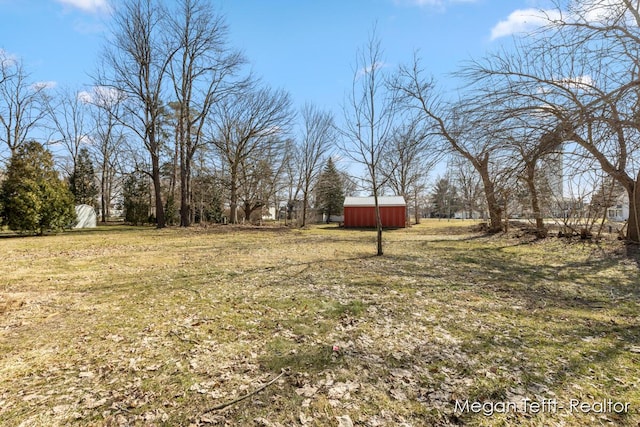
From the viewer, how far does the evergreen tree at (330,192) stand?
1403 inches

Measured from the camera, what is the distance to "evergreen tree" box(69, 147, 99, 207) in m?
26.5

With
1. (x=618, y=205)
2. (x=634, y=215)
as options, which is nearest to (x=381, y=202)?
(x=618, y=205)

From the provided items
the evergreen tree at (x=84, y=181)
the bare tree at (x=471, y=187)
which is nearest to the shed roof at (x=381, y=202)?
the bare tree at (x=471, y=187)

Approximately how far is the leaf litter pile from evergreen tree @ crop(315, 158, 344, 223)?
28495 millimetres

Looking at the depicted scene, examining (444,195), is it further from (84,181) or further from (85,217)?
(84,181)

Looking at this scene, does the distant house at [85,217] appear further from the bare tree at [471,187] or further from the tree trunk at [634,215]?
the tree trunk at [634,215]

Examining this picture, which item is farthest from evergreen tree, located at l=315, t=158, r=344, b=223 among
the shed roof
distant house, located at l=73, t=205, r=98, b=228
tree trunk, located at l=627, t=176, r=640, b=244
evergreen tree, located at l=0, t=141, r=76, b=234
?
tree trunk, located at l=627, t=176, r=640, b=244

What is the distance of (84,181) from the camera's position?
2752 centimetres

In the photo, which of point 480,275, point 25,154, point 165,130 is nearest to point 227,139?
point 165,130

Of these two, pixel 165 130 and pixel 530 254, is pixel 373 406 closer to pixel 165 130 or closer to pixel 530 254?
pixel 530 254

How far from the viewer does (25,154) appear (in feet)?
43.2

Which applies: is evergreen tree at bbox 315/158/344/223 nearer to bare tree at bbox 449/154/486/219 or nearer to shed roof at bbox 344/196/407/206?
shed roof at bbox 344/196/407/206

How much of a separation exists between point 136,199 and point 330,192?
75.4 feet

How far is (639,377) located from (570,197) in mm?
11121
